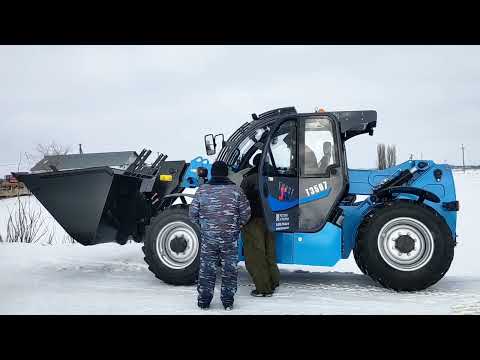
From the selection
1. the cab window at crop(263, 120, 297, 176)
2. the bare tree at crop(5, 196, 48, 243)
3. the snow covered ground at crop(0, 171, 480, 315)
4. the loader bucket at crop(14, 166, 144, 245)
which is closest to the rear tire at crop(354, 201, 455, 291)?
the snow covered ground at crop(0, 171, 480, 315)

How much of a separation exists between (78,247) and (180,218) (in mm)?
4551

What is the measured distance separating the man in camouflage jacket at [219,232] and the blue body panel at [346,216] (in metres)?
1.01

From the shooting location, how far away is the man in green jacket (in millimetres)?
6094

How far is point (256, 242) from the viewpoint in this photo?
6.08 meters

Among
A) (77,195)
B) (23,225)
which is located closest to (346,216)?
(77,195)

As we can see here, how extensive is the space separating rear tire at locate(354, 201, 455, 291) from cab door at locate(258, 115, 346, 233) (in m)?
0.66

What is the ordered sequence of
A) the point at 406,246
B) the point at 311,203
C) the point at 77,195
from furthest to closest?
1. the point at 77,195
2. the point at 311,203
3. the point at 406,246

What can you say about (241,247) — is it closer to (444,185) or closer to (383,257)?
(383,257)

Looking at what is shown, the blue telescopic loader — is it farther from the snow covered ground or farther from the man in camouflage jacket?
the man in camouflage jacket

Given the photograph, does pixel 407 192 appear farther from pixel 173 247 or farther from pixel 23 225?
pixel 23 225

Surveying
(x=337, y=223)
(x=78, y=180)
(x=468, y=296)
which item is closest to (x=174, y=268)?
(x=78, y=180)

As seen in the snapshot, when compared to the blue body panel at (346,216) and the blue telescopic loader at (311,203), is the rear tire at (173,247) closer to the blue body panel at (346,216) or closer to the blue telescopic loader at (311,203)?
the blue telescopic loader at (311,203)

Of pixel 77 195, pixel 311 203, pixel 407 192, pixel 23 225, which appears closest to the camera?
pixel 311 203

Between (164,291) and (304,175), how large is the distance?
8.17 ft
